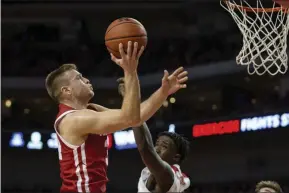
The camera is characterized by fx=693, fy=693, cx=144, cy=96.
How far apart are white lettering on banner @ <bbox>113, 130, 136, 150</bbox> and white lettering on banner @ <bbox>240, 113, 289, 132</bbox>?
1.58 meters

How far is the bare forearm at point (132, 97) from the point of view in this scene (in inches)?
115

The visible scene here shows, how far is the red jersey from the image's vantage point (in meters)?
3.13

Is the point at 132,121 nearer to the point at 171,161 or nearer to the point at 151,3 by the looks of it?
the point at 171,161

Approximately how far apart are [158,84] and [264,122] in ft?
5.15

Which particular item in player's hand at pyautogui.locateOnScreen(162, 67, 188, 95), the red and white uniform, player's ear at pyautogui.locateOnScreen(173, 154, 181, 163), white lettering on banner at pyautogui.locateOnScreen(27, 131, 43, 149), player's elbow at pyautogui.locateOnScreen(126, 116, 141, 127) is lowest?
the red and white uniform

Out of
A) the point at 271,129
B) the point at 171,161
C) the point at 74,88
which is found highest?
the point at 271,129

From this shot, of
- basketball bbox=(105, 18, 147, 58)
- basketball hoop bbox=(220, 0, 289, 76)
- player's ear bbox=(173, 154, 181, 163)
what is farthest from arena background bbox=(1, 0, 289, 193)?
basketball bbox=(105, 18, 147, 58)

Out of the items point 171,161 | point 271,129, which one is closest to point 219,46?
point 271,129

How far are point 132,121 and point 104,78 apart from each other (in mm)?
6710

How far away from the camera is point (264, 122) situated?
9625mm

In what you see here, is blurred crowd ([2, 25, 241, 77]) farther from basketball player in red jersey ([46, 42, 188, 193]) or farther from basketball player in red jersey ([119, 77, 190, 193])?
basketball player in red jersey ([46, 42, 188, 193])

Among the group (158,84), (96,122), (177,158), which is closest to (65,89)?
(96,122)

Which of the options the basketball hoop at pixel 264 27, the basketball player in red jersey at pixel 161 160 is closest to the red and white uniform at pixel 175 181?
the basketball player in red jersey at pixel 161 160

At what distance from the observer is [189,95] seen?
9945 millimetres
